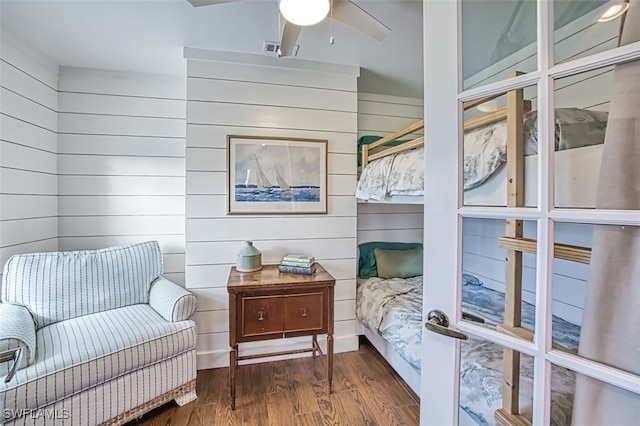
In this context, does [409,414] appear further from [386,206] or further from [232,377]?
[386,206]

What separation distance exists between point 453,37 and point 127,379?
2204 mm

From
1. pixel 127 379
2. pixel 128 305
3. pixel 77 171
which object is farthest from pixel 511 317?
pixel 77 171

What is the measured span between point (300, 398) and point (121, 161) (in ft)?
7.87

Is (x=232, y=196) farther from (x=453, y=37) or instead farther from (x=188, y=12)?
(x=453, y=37)

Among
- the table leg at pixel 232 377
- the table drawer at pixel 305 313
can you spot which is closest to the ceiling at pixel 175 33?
the table drawer at pixel 305 313

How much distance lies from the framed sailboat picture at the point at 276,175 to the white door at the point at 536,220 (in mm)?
1574

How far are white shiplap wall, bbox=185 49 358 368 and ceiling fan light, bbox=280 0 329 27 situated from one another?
126 centimetres

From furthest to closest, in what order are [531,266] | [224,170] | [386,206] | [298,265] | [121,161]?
[386,206], [121,161], [224,170], [298,265], [531,266]

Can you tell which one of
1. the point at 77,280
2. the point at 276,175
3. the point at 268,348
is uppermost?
the point at 276,175

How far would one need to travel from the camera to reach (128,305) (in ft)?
7.14

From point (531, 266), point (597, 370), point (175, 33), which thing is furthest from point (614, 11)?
point (175, 33)

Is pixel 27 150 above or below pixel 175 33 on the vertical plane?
below

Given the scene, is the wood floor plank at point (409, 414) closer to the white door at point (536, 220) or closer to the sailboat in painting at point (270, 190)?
the white door at point (536, 220)

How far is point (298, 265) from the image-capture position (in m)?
2.15
